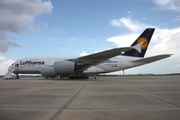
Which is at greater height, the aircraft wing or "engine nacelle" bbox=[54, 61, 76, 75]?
the aircraft wing

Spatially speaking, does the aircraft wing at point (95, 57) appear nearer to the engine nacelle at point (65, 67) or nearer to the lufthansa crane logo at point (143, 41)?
the engine nacelle at point (65, 67)

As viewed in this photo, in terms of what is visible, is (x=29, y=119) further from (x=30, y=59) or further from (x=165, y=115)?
(x=30, y=59)

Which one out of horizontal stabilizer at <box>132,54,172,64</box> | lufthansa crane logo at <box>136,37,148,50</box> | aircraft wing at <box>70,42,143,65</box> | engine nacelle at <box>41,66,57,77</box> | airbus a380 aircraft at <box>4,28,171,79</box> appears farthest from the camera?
lufthansa crane logo at <box>136,37,148,50</box>

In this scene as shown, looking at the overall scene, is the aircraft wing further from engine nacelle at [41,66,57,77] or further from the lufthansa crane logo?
the lufthansa crane logo

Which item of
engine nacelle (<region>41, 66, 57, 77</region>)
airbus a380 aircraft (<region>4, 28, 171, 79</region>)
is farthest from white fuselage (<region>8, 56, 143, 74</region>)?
engine nacelle (<region>41, 66, 57, 77</region>)

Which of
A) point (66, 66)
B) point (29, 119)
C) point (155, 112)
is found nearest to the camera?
point (29, 119)

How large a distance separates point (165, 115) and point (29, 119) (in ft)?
8.90

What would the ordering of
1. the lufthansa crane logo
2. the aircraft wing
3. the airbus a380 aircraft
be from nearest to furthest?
the aircraft wing
the airbus a380 aircraft
the lufthansa crane logo

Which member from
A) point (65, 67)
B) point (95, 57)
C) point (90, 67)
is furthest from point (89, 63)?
point (65, 67)

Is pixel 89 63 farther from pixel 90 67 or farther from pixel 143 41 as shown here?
pixel 143 41

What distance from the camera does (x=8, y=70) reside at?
985 inches

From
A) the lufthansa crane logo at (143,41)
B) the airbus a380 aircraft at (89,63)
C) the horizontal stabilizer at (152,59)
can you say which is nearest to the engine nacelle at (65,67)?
the airbus a380 aircraft at (89,63)

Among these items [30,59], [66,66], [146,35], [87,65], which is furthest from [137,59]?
[30,59]

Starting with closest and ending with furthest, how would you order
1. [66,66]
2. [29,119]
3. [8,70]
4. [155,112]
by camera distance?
[29,119], [155,112], [66,66], [8,70]
